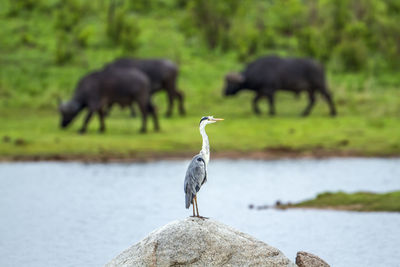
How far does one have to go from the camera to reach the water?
16.6 metres

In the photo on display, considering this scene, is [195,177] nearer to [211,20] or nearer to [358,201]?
[358,201]

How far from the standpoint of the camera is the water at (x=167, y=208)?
16.6 metres

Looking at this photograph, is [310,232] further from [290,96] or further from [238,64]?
[238,64]

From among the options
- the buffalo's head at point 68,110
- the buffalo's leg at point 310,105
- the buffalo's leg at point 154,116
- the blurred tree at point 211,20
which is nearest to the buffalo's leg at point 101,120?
the buffalo's head at point 68,110

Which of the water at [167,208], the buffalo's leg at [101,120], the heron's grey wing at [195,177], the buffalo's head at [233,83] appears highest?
the buffalo's head at [233,83]

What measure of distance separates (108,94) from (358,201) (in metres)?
12.3

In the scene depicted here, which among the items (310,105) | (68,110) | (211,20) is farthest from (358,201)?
(211,20)

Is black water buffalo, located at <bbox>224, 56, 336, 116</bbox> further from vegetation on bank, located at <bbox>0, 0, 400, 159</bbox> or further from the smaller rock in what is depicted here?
the smaller rock

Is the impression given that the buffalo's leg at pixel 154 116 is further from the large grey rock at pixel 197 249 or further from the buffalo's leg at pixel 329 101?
the large grey rock at pixel 197 249

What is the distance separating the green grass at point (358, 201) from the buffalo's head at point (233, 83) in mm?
13999

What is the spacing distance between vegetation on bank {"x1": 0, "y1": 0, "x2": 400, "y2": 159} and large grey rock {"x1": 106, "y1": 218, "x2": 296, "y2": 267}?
15536 millimetres

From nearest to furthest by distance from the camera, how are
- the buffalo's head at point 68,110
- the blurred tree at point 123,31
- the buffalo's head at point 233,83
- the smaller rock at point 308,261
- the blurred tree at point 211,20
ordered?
1. the smaller rock at point 308,261
2. the buffalo's head at point 68,110
3. the buffalo's head at point 233,83
4. the blurred tree at point 123,31
5. the blurred tree at point 211,20

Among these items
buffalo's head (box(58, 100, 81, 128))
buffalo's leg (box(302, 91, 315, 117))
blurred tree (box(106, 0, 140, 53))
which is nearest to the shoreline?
buffalo's head (box(58, 100, 81, 128))

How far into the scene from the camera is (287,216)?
64.8ft
